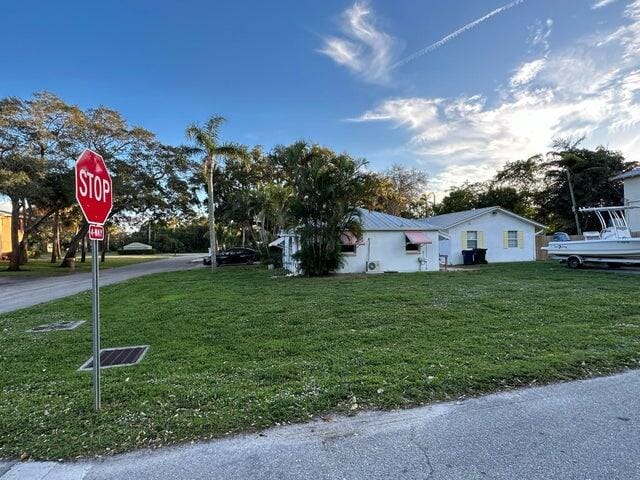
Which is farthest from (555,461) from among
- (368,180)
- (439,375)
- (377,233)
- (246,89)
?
(246,89)

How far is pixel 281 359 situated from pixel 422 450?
2425 mm

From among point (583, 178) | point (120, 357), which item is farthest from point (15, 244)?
point (583, 178)

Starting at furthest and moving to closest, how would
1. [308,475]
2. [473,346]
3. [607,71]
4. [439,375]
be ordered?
[607,71], [473,346], [439,375], [308,475]

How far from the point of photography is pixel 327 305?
8227 mm

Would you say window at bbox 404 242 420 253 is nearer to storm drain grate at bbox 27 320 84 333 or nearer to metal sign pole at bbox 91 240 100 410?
storm drain grate at bbox 27 320 84 333

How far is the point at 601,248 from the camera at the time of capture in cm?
1562

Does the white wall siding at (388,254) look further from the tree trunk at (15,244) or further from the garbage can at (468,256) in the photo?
the tree trunk at (15,244)

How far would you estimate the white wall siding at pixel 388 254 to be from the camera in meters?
17.0

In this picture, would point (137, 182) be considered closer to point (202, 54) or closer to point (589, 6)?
point (202, 54)

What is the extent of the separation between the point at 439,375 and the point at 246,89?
1469 centimetres

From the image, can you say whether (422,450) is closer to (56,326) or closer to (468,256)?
(56,326)

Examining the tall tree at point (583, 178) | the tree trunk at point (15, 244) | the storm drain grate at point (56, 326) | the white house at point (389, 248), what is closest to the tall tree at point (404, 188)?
the tall tree at point (583, 178)

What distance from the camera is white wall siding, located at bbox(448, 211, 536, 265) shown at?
22750 millimetres

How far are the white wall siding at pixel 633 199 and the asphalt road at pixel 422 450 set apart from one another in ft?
75.9
